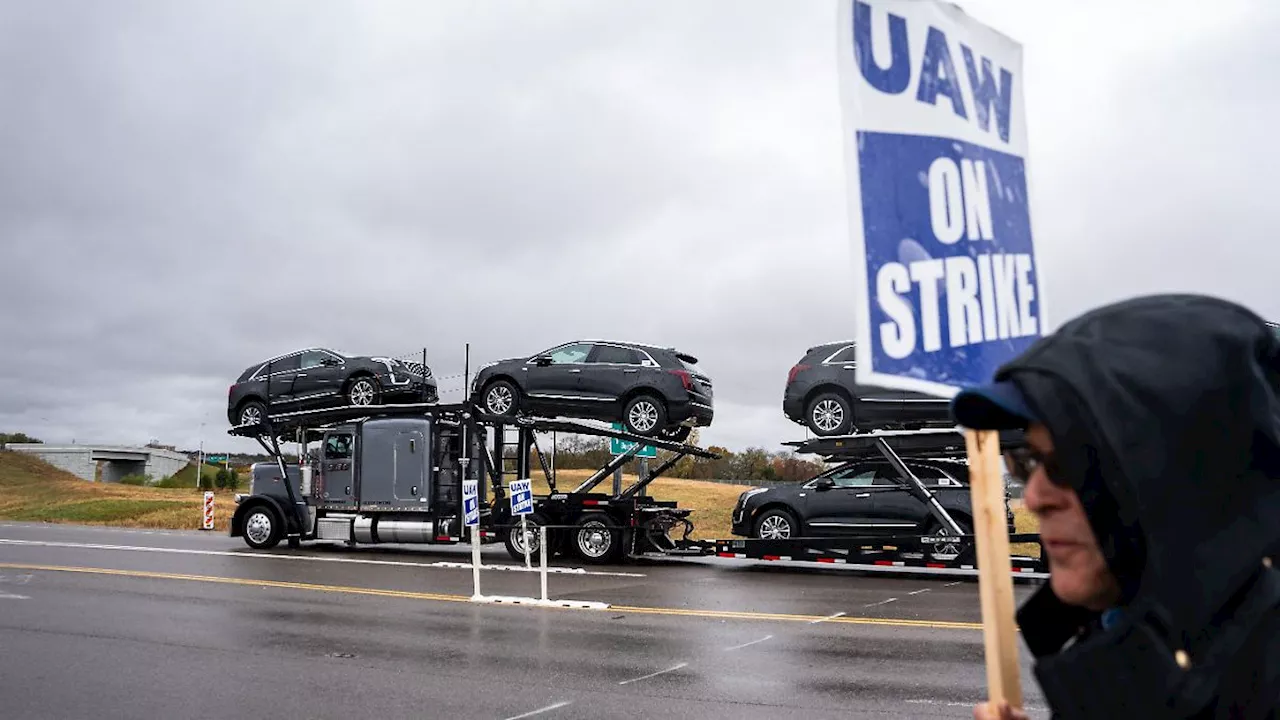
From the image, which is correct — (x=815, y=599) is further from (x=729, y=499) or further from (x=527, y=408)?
(x=729, y=499)

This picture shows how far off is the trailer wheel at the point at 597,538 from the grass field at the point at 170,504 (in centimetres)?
73

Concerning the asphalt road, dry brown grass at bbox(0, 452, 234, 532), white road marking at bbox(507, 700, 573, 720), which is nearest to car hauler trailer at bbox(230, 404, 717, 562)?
the asphalt road

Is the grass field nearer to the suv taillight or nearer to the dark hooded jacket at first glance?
the suv taillight

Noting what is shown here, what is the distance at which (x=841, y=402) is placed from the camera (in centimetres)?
1619

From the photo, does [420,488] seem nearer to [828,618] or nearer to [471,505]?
[471,505]

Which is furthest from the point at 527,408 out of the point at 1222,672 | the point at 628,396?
the point at 1222,672

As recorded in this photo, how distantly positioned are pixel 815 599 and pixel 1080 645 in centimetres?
1251

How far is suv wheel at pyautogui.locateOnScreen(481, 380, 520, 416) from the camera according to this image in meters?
19.1

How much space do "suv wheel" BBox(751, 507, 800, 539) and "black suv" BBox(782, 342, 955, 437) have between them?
4.66 ft

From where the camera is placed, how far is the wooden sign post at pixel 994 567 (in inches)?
73.9

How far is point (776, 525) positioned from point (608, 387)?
3.77 metres

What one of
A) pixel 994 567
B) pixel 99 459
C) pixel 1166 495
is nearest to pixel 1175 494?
pixel 1166 495

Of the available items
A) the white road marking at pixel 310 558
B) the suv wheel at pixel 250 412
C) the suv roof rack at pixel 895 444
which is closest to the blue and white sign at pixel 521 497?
the white road marking at pixel 310 558

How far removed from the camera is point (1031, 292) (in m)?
2.44
